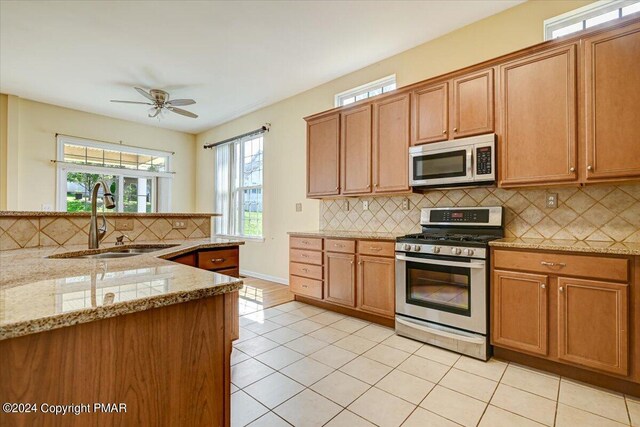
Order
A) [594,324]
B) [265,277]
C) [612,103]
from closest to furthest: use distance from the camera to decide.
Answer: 1. [594,324]
2. [612,103]
3. [265,277]

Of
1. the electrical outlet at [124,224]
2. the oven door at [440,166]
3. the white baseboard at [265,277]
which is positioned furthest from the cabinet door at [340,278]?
the electrical outlet at [124,224]

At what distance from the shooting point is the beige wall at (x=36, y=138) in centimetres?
448

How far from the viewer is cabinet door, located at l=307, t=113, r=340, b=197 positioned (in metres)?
3.66

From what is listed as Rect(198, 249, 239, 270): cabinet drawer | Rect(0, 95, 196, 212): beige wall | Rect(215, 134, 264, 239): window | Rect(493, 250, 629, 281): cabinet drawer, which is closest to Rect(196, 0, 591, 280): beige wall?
Rect(215, 134, 264, 239): window

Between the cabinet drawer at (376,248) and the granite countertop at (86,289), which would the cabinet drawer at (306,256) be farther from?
the granite countertop at (86,289)

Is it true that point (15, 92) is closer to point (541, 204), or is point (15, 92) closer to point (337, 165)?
point (337, 165)

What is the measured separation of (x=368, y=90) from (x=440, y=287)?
2633mm

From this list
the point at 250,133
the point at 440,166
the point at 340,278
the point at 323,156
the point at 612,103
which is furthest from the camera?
the point at 250,133

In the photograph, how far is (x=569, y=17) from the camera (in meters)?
2.46

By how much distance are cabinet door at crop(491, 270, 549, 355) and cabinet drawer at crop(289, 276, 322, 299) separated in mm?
1836

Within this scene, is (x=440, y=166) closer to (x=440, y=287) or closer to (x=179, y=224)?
(x=440, y=287)

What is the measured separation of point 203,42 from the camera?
3.26 m

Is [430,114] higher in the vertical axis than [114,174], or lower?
higher

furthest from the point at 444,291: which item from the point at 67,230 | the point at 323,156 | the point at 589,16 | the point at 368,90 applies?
the point at 67,230
